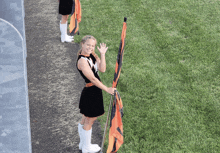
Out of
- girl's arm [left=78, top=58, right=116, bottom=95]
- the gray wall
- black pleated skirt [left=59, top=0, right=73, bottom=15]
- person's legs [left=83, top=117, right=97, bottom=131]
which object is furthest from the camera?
black pleated skirt [left=59, top=0, right=73, bottom=15]

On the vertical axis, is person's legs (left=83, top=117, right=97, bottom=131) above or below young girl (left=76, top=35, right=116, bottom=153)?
below

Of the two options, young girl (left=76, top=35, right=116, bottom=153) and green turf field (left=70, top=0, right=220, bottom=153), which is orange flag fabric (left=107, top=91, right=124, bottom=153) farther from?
green turf field (left=70, top=0, right=220, bottom=153)

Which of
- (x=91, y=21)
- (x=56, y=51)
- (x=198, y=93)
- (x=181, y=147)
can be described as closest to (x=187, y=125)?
(x=181, y=147)

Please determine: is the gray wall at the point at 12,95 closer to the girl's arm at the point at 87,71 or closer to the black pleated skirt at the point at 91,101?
the black pleated skirt at the point at 91,101

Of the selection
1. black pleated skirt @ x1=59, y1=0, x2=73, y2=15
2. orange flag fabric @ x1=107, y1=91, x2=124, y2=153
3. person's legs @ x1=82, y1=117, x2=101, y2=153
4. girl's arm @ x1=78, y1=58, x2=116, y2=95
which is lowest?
person's legs @ x1=82, y1=117, x2=101, y2=153

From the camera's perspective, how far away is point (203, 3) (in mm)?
8742

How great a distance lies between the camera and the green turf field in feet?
15.7

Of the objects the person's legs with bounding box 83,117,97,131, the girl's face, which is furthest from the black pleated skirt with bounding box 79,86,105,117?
the girl's face

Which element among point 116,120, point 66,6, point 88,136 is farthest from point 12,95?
point 66,6

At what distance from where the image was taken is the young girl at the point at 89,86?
3.69m

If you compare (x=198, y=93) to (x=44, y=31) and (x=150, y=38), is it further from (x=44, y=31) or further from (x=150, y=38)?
(x=44, y=31)

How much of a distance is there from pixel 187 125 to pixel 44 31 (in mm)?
4682

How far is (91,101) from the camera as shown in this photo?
395 cm

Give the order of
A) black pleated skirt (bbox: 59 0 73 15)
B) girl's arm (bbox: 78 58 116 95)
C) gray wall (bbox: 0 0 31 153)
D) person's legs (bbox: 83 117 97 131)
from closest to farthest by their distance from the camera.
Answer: girl's arm (bbox: 78 58 116 95)
gray wall (bbox: 0 0 31 153)
person's legs (bbox: 83 117 97 131)
black pleated skirt (bbox: 59 0 73 15)
